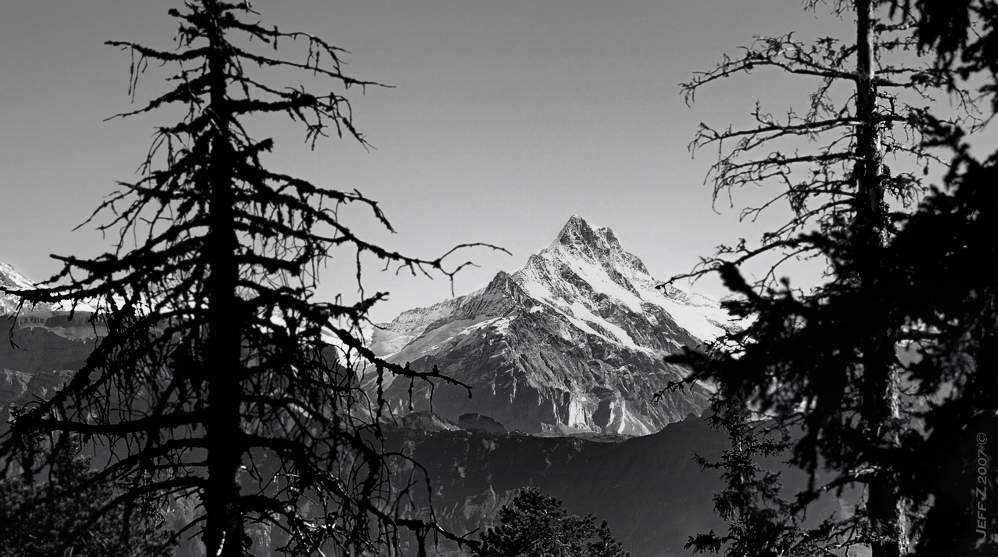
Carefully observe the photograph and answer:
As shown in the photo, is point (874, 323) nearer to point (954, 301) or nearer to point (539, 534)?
point (954, 301)

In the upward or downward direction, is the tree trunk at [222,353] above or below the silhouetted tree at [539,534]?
above

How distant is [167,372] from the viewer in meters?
6.17

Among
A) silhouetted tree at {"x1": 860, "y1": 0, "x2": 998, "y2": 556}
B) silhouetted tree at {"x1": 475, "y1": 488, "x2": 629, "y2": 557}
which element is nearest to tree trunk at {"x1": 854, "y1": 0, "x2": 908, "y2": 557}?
silhouetted tree at {"x1": 860, "y1": 0, "x2": 998, "y2": 556}

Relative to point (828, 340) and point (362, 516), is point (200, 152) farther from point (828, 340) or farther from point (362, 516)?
point (828, 340)

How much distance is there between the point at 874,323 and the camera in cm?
549

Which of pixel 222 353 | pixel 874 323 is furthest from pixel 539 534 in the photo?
pixel 874 323

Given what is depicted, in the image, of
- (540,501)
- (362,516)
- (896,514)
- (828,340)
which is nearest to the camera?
(828,340)

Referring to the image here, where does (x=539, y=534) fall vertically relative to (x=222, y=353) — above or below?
below

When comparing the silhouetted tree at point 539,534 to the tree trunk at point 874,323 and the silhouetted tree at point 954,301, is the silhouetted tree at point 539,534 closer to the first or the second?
the tree trunk at point 874,323

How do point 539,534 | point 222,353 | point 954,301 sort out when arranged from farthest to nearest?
point 539,534, point 222,353, point 954,301

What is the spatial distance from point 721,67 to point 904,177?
7.87 feet

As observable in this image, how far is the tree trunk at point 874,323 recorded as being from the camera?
572 cm

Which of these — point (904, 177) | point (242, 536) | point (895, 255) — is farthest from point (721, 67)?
point (242, 536)

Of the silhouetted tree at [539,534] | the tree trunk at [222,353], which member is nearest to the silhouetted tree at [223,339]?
the tree trunk at [222,353]
